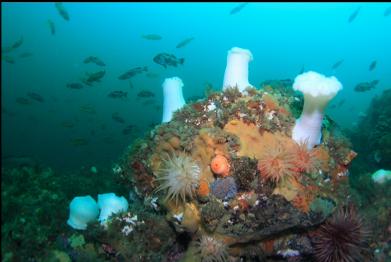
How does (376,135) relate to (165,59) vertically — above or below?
below

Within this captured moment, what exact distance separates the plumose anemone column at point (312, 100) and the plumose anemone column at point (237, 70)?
123 centimetres

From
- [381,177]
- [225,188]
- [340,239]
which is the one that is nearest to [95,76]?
[225,188]

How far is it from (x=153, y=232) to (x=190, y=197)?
3.18 feet

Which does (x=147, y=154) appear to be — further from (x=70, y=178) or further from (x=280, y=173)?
(x=70, y=178)

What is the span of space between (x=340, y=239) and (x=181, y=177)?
2104 millimetres

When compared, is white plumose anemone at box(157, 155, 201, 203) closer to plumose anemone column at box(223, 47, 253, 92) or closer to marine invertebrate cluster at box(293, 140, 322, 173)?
marine invertebrate cluster at box(293, 140, 322, 173)

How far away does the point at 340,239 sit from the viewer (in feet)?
13.3

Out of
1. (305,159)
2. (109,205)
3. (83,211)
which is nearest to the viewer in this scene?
(305,159)

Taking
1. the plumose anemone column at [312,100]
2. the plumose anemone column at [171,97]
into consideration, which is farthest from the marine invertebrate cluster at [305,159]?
the plumose anemone column at [171,97]

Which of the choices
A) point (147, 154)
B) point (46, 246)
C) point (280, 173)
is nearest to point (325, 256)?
point (280, 173)

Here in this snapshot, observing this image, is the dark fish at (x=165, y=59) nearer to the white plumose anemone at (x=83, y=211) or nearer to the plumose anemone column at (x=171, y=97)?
the plumose anemone column at (x=171, y=97)

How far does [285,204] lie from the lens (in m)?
4.16

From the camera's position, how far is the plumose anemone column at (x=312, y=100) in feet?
14.7

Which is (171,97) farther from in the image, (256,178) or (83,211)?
(83,211)
